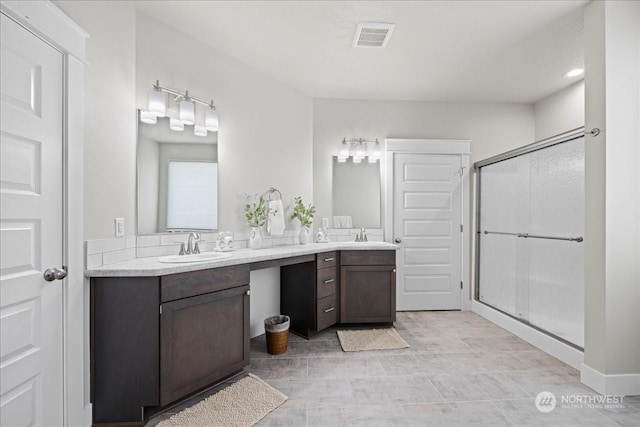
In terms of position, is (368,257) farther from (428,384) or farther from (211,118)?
(211,118)

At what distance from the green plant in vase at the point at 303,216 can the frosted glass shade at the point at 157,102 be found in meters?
1.62

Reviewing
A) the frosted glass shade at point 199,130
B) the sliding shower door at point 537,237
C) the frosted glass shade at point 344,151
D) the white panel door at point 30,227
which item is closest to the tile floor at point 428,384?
the sliding shower door at point 537,237

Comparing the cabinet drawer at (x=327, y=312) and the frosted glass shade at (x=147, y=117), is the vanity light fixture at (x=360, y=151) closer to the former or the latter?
the cabinet drawer at (x=327, y=312)

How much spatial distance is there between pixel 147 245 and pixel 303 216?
163 cm

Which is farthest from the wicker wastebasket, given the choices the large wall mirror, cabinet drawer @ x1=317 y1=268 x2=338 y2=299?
the large wall mirror

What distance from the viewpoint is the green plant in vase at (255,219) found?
9.69 feet

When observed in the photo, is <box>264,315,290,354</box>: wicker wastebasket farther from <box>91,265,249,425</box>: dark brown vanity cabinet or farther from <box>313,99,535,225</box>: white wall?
<box>313,99,535,225</box>: white wall

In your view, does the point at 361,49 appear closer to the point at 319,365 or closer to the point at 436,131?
the point at 436,131

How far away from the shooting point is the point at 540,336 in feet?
9.32

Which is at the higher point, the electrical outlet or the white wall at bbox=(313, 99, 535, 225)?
the white wall at bbox=(313, 99, 535, 225)

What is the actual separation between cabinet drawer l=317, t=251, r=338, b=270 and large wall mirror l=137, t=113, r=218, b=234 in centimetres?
100

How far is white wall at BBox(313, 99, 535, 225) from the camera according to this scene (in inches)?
152

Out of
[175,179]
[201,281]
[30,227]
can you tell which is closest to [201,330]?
[201,281]

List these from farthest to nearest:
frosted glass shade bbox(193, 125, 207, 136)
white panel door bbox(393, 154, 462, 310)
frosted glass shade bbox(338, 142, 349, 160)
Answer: white panel door bbox(393, 154, 462, 310) → frosted glass shade bbox(338, 142, 349, 160) → frosted glass shade bbox(193, 125, 207, 136)
